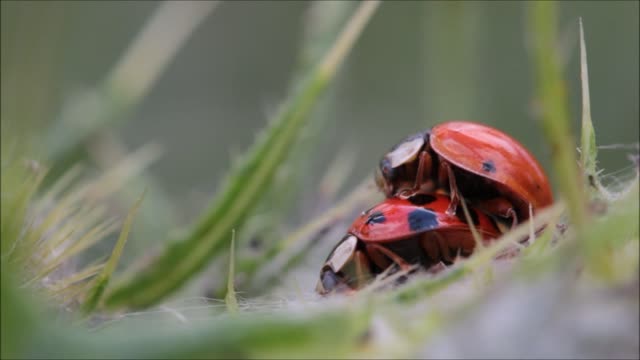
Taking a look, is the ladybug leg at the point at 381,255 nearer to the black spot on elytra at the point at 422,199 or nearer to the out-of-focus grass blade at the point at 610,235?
the black spot on elytra at the point at 422,199

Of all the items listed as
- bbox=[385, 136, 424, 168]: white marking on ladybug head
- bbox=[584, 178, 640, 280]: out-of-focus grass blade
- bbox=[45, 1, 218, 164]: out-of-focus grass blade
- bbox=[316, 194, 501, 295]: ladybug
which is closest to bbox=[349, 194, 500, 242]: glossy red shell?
bbox=[316, 194, 501, 295]: ladybug

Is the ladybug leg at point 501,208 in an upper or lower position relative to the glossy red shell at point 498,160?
lower

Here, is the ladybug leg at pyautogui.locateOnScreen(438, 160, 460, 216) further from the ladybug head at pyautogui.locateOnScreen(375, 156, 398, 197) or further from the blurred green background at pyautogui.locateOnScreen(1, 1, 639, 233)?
the blurred green background at pyautogui.locateOnScreen(1, 1, 639, 233)

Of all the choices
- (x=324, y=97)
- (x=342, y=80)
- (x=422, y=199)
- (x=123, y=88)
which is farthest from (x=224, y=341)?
(x=342, y=80)

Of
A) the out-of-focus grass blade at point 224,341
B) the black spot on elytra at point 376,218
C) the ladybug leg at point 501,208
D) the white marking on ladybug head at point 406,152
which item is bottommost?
the ladybug leg at point 501,208

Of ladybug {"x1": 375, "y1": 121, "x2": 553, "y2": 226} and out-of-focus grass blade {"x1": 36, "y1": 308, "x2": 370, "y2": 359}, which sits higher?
out-of-focus grass blade {"x1": 36, "y1": 308, "x2": 370, "y2": 359}

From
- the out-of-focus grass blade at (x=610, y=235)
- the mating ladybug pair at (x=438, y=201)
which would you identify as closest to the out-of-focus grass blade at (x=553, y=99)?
the out-of-focus grass blade at (x=610, y=235)

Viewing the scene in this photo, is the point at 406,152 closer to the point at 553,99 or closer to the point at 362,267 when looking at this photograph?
the point at 362,267

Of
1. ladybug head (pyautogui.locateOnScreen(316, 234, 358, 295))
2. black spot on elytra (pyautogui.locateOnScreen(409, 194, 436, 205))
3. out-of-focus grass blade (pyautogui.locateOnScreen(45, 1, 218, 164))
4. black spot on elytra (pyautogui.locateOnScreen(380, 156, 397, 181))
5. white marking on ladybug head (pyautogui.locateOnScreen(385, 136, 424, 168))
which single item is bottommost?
ladybug head (pyautogui.locateOnScreen(316, 234, 358, 295))
